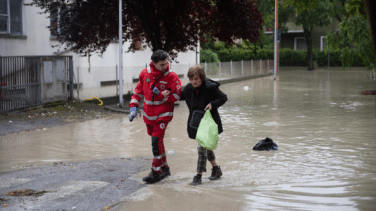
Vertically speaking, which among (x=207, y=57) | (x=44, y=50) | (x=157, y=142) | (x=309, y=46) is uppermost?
(x=309, y=46)

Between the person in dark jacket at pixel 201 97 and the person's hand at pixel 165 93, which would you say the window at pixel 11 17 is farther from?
the person in dark jacket at pixel 201 97

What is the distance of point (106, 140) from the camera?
973cm

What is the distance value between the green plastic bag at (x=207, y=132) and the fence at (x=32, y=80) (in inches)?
345

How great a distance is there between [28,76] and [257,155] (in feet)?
29.5

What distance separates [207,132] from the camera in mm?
5887

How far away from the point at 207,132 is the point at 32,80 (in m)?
10.1

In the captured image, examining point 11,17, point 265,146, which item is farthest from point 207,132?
point 11,17

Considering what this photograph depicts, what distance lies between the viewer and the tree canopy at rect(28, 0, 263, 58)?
1650 centimetres

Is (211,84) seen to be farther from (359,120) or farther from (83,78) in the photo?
(83,78)

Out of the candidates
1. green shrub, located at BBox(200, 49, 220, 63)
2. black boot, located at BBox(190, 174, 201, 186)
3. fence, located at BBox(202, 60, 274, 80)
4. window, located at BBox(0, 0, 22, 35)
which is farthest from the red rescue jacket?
green shrub, located at BBox(200, 49, 220, 63)

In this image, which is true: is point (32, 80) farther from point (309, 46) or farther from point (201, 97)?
point (309, 46)

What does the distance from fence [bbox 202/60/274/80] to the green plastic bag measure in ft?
73.7

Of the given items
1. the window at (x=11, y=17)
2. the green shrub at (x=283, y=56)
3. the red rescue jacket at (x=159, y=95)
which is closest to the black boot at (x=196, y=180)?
the red rescue jacket at (x=159, y=95)

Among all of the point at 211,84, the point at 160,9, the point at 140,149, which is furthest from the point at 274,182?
the point at 160,9
